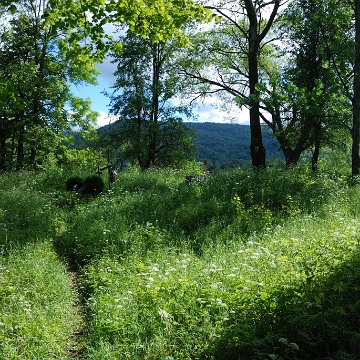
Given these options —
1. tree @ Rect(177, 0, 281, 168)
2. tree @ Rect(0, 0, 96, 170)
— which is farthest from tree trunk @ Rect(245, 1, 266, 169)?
tree @ Rect(0, 0, 96, 170)

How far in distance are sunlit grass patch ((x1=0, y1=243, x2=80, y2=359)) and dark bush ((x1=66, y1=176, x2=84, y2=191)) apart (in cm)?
784

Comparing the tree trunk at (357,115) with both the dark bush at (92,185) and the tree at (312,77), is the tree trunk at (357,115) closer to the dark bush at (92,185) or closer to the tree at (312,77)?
the tree at (312,77)

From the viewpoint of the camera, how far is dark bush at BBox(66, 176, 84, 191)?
15.3m

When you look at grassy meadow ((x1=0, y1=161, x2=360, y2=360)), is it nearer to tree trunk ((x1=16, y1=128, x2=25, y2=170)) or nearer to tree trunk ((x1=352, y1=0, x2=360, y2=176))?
tree trunk ((x1=352, y1=0, x2=360, y2=176))

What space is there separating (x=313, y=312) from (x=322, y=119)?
51.1ft

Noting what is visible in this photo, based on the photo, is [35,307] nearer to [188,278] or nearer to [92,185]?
[188,278]

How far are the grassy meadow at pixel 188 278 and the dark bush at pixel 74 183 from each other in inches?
158

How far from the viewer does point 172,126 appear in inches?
1135

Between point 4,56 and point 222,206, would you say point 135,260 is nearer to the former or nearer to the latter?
point 222,206

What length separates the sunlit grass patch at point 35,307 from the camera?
14.5ft

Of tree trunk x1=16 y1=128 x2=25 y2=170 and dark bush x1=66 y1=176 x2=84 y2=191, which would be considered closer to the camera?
dark bush x1=66 y1=176 x2=84 y2=191

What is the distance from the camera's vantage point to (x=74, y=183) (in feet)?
50.8

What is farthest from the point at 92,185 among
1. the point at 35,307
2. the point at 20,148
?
the point at 20,148

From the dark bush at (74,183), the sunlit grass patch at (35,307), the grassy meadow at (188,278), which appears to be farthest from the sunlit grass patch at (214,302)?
the dark bush at (74,183)
